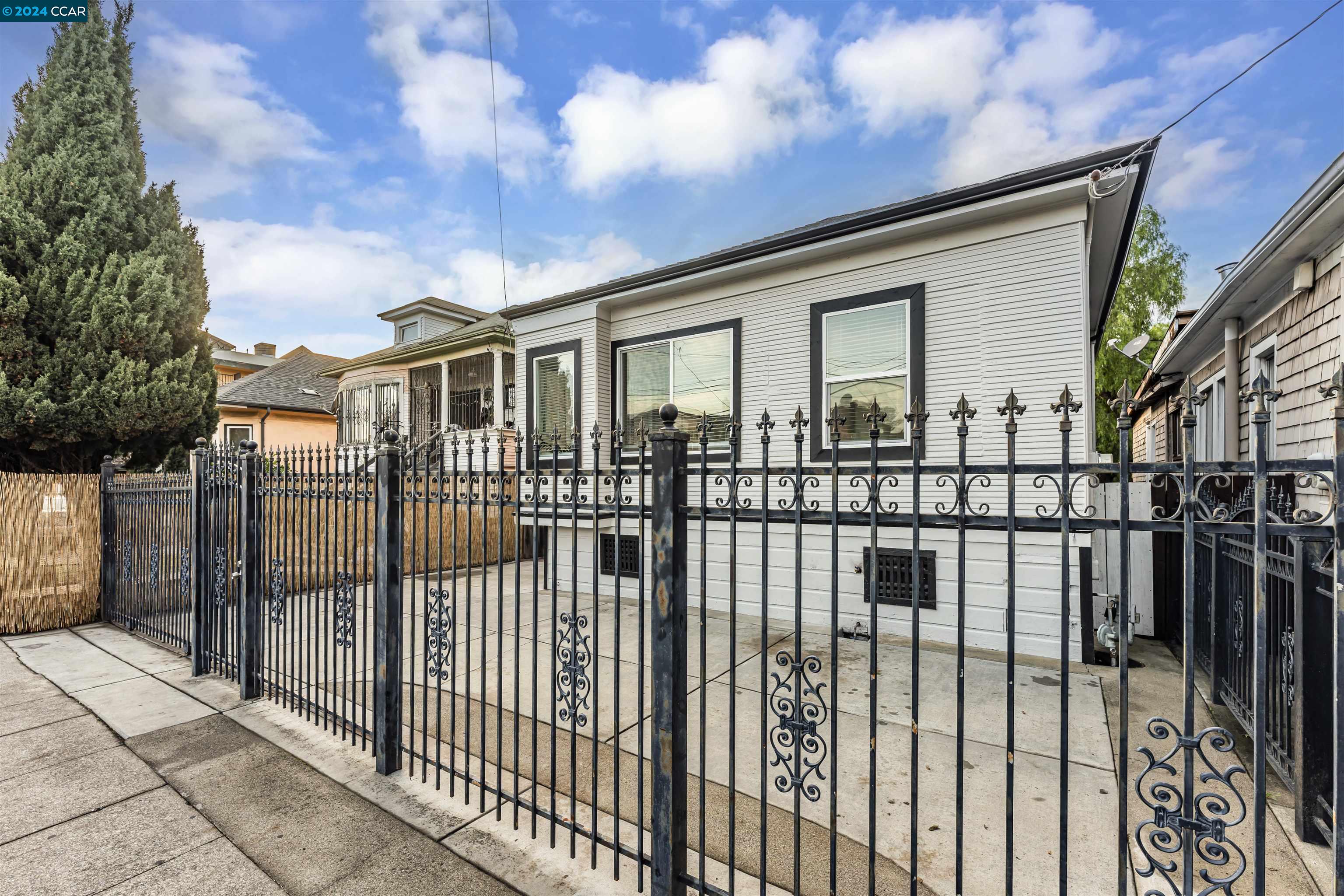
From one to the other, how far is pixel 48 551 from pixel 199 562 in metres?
3.71

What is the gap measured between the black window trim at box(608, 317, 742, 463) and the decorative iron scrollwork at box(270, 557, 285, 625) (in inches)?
147

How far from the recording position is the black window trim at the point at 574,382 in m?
9.05

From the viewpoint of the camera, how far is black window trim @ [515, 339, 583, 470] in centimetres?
905

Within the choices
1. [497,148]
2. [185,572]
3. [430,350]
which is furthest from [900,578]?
[430,350]

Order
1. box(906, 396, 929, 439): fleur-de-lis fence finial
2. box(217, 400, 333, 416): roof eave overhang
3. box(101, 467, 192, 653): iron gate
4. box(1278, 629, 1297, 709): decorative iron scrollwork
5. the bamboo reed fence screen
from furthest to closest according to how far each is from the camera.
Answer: box(217, 400, 333, 416): roof eave overhang → the bamboo reed fence screen → box(101, 467, 192, 653): iron gate → box(1278, 629, 1297, 709): decorative iron scrollwork → box(906, 396, 929, 439): fleur-de-lis fence finial

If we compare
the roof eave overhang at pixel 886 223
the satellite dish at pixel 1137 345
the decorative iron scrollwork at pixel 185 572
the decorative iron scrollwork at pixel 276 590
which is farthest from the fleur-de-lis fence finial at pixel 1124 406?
the satellite dish at pixel 1137 345

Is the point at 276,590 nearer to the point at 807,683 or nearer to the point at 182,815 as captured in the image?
the point at 182,815

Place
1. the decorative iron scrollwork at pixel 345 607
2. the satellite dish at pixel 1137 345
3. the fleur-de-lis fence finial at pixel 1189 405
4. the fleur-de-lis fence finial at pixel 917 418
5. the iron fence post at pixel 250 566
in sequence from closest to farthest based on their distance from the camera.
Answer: the fleur-de-lis fence finial at pixel 1189 405, the fleur-de-lis fence finial at pixel 917 418, the decorative iron scrollwork at pixel 345 607, the iron fence post at pixel 250 566, the satellite dish at pixel 1137 345

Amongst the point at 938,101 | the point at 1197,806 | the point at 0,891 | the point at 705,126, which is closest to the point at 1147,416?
the point at 938,101

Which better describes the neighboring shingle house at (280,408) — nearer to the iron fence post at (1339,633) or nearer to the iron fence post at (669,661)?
the iron fence post at (669,661)

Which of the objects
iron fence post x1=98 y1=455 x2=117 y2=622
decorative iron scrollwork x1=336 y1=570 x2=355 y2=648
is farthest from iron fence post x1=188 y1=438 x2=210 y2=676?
iron fence post x1=98 y1=455 x2=117 y2=622

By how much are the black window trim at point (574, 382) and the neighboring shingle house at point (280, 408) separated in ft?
42.6

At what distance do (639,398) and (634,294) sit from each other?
1.61m

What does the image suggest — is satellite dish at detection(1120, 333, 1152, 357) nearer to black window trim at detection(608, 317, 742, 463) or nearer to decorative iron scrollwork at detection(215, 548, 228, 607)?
black window trim at detection(608, 317, 742, 463)
